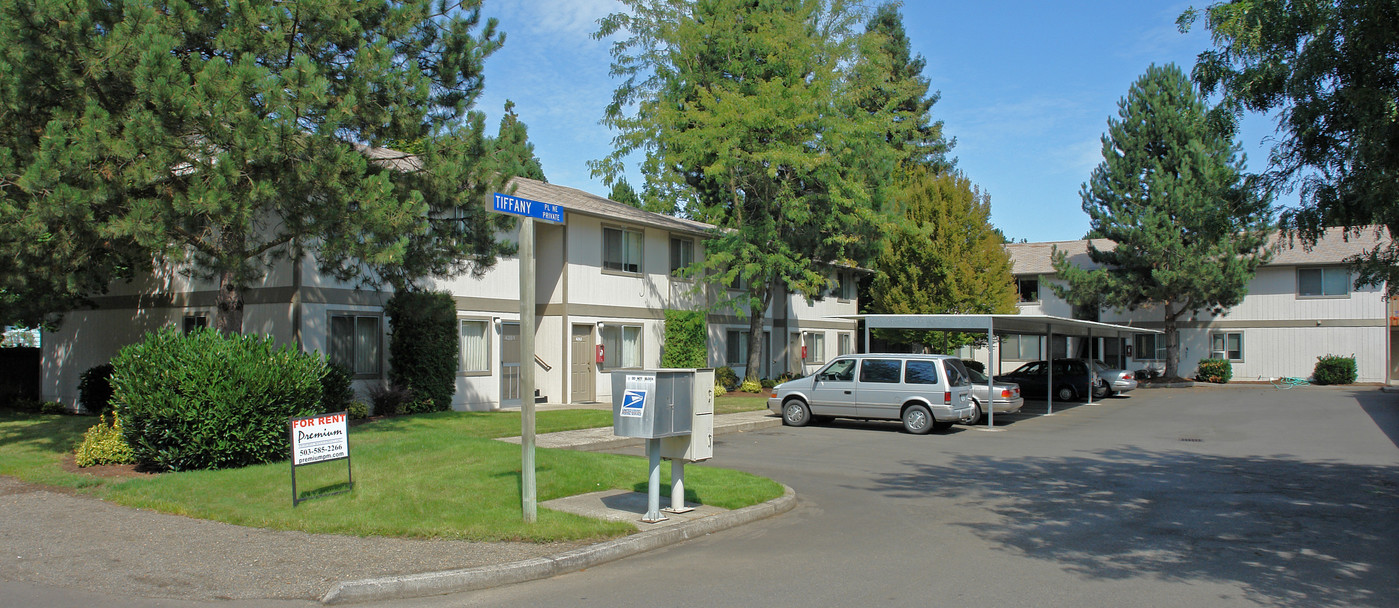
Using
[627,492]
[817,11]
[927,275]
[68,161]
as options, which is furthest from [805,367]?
[68,161]

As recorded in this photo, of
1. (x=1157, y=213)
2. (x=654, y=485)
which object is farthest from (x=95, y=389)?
(x=1157, y=213)

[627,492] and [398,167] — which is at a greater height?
[398,167]

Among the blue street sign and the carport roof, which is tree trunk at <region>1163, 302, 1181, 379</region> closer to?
the carport roof

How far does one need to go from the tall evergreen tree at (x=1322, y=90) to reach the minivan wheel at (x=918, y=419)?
10.3 meters

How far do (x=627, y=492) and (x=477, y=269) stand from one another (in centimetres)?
673

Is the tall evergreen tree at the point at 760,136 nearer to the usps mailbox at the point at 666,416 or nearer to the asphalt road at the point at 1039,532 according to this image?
the asphalt road at the point at 1039,532

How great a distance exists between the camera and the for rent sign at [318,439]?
9.73 m

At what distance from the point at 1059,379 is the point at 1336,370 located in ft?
54.0

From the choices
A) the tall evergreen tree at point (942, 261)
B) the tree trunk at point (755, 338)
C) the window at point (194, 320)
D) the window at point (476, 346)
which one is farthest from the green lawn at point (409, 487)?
the tall evergreen tree at point (942, 261)

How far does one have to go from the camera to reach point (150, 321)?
20.8 metres

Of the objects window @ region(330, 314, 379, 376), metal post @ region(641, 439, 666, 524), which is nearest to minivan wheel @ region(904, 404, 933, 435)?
metal post @ region(641, 439, 666, 524)

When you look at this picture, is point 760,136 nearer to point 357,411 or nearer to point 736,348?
point 736,348

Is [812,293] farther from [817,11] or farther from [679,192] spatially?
[817,11]

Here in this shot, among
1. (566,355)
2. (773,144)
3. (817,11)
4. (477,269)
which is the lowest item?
(566,355)
